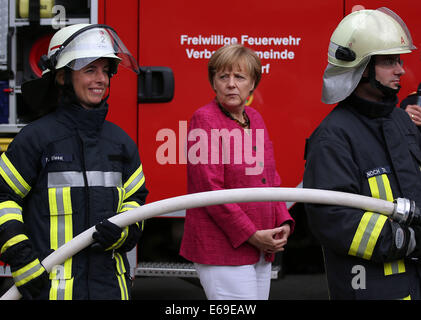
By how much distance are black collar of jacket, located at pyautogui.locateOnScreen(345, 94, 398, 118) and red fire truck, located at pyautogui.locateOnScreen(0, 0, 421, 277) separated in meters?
1.64

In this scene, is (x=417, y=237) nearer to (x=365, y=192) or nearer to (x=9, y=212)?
(x=365, y=192)

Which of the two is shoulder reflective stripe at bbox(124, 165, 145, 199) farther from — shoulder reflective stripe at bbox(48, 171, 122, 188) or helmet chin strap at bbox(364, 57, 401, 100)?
helmet chin strap at bbox(364, 57, 401, 100)

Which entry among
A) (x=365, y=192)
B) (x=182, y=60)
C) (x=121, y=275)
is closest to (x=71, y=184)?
(x=121, y=275)

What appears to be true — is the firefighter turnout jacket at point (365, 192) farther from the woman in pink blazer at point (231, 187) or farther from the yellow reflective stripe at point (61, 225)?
the yellow reflective stripe at point (61, 225)

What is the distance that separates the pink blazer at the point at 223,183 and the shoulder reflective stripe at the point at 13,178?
0.69 m

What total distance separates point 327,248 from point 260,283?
1.65 ft

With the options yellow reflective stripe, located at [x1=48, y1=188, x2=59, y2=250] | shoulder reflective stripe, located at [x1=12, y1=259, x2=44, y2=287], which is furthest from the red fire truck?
shoulder reflective stripe, located at [x1=12, y1=259, x2=44, y2=287]

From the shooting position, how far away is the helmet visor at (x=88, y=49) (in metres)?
2.30

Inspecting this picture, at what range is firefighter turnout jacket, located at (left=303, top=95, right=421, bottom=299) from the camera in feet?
6.66

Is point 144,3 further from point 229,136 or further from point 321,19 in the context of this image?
point 229,136

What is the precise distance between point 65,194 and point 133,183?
0.28 meters

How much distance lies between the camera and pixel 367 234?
2029 millimetres

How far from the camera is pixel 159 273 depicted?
398 centimetres
